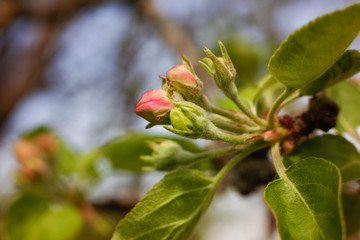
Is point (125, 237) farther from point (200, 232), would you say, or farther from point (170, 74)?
point (200, 232)

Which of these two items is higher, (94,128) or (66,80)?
(66,80)

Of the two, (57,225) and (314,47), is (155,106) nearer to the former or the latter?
(314,47)

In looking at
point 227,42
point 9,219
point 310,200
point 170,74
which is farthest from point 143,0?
point 310,200

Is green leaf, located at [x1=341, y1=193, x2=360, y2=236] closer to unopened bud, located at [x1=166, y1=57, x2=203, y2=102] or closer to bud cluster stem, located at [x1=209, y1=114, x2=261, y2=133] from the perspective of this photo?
bud cluster stem, located at [x1=209, y1=114, x2=261, y2=133]

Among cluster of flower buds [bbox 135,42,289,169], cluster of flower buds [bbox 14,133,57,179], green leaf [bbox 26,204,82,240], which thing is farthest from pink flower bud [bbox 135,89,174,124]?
Answer: cluster of flower buds [bbox 14,133,57,179]

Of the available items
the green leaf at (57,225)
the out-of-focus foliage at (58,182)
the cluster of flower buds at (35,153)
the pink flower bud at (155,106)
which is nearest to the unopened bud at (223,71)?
the pink flower bud at (155,106)

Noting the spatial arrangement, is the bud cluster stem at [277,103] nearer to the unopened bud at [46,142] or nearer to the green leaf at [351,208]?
the green leaf at [351,208]
